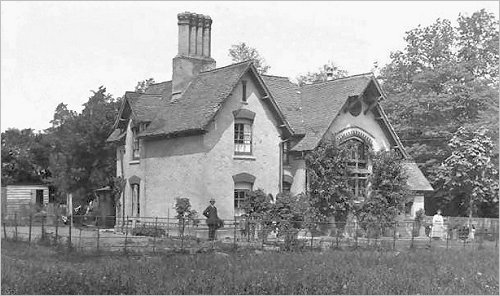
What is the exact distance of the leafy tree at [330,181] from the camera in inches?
1164

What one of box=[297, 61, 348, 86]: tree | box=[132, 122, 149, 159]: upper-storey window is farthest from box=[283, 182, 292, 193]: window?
box=[297, 61, 348, 86]: tree

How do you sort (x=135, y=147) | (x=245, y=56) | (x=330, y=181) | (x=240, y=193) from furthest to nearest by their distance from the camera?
(x=245, y=56), (x=135, y=147), (x=330, y=181), (x=240, y=193)

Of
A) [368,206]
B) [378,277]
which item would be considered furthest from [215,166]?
[378,277]

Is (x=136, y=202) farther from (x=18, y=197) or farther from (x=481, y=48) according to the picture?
(x=481, y=48)

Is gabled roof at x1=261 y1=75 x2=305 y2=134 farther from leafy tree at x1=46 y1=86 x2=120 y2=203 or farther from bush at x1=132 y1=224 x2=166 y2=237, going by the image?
bush at x1=132 y1=224 x2=166 y2=237

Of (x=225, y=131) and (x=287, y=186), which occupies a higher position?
(x=225, y=131)

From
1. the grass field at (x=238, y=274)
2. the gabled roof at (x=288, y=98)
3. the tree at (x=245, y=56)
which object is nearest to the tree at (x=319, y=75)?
the tree at (x=245, y=56)

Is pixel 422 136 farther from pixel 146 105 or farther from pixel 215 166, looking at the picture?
pixel 146 105

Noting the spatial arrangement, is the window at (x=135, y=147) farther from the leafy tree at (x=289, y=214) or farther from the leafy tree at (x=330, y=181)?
the leafy tree at (x=289, y=214)

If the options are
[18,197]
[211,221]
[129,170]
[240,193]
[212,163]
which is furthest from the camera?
[129,170]

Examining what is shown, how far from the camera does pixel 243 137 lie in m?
29.0

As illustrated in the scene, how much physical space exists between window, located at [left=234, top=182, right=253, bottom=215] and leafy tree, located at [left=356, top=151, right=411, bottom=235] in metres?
5.28

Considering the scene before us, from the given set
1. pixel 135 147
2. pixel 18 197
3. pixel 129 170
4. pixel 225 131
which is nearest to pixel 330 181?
pixel 225 131

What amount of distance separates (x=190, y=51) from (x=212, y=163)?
5959 mm
